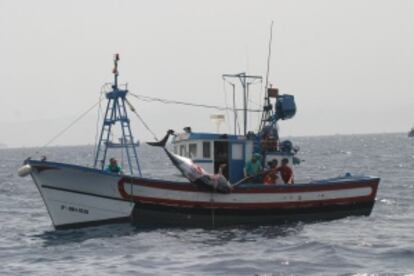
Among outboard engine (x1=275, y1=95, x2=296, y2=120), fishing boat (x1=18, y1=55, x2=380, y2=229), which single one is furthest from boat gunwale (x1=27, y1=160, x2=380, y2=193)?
outboard engine (x1=275, y1=95, x2=296, y2=120)

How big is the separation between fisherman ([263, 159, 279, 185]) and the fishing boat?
30cm

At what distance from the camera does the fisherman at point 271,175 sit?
83.6 ft

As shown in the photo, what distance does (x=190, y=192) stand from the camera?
2392cm

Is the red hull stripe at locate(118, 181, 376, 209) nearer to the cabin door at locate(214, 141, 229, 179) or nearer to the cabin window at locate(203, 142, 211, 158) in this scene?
the cabin door at locate(214, 141, 229, 179)

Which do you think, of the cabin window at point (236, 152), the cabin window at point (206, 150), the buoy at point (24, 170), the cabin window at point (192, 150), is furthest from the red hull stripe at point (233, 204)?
the buoy at point (24, 170)

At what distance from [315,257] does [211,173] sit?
7552 mm

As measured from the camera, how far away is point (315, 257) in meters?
19.3

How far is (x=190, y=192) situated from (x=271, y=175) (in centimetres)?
325

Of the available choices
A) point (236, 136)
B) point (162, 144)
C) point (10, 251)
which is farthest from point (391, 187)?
point (10, 251)

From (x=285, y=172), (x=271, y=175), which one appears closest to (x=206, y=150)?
(x=271, y=175)

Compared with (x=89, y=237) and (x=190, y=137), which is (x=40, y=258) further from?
(x=190, y=137)

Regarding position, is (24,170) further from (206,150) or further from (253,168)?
(253,168)

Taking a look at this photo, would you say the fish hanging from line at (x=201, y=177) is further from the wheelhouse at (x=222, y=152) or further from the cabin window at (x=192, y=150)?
the cabin window at (x=192, y=150)

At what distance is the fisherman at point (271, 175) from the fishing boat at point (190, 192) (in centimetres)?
30
